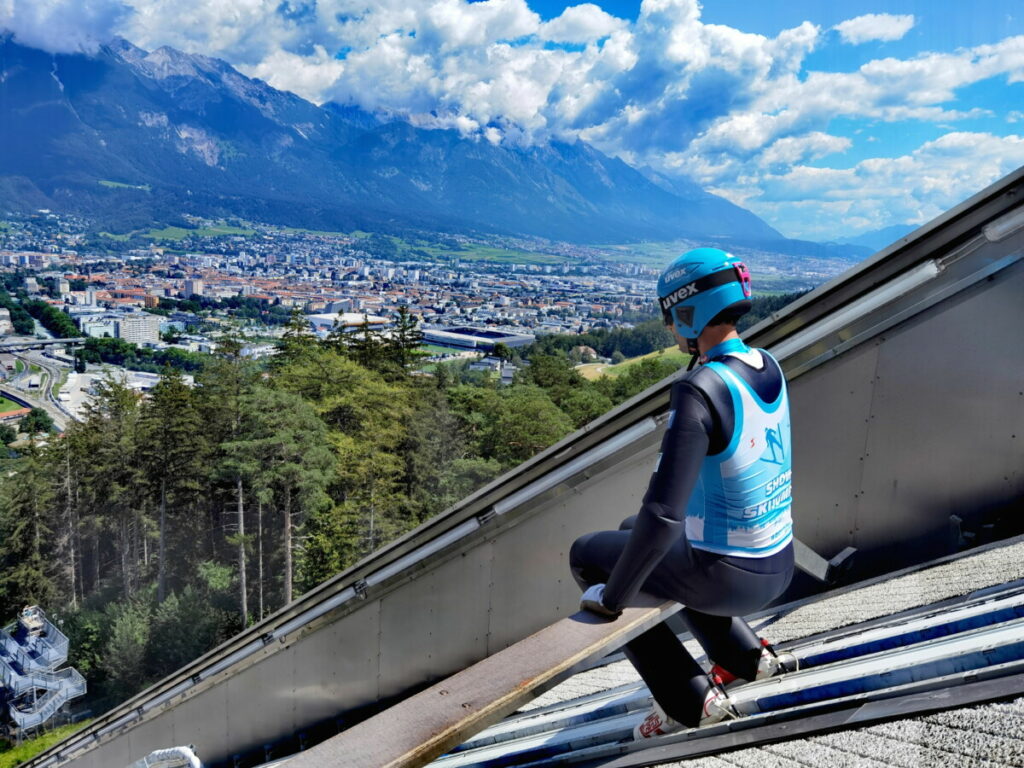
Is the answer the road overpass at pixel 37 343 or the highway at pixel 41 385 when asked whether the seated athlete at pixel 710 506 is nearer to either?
the highway at pixel 41 385

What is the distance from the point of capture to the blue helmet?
1.86 m

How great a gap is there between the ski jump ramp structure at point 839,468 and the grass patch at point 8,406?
51659 millimetres

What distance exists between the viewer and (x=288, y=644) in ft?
15.2

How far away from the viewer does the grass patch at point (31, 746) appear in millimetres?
22359

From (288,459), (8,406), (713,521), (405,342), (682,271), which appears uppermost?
(8,406)

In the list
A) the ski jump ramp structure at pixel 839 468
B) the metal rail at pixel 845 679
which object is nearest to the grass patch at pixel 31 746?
the ski jump ramp structure at pixel 839 468

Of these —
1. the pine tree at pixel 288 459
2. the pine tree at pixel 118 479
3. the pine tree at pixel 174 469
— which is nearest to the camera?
the pine tree at pixel 288 459

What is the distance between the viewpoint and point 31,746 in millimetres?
22984

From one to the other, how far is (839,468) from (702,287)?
179 cm

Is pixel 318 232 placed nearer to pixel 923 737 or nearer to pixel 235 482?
pixel 235 482

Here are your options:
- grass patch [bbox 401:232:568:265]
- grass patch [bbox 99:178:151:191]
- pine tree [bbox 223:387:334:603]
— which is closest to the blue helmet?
pine tree [bbox 223:387:334:603]

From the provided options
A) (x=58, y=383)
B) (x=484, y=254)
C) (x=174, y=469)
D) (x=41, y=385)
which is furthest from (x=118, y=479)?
(x=484, y=254)

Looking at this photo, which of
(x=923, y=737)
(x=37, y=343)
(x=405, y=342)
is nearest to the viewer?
(x=923, y=737)

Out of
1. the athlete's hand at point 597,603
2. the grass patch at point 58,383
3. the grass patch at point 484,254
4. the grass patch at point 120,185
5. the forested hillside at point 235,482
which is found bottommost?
the athlete's hand at point 597,603
